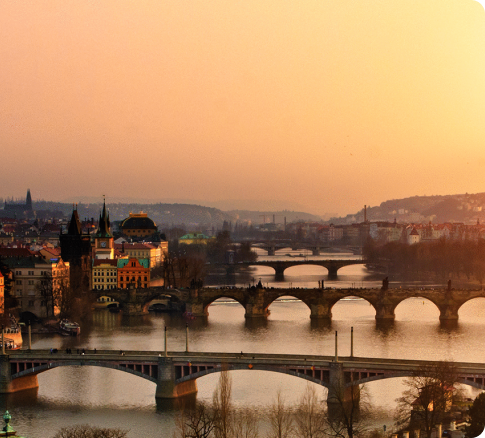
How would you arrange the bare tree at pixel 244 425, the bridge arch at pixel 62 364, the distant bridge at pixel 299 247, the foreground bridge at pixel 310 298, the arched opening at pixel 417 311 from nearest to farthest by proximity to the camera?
the bare tree at pixel 244 425 < the bridge arch at pixel 62 364 < the arched opening at pixel 417 311 < the foreground bridge at pixel 310 298 < the distant bridge at pixel 299 247

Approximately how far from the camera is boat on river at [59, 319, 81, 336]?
1638 inches

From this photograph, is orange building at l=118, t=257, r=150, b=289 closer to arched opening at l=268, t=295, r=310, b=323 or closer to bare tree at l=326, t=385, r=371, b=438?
arched opening at l=268, t=295, r=310, b=323

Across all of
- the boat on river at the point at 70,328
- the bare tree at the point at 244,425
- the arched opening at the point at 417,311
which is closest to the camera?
the bare tree at the point at 244,425

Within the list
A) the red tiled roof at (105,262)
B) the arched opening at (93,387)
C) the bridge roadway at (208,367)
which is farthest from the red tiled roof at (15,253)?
the bridge roadway at (208,367)

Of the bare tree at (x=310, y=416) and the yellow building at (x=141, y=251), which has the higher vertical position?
the yellow building at (x=141, y=251)

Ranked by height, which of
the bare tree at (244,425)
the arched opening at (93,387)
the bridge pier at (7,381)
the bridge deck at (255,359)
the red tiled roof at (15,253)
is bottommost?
the bare tree at (244,425)

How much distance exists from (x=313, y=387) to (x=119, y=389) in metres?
4.97

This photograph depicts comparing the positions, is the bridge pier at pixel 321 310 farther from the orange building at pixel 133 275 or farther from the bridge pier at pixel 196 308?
the orange building at pixel 133 275

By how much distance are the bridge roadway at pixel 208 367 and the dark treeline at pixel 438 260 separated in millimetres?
35312

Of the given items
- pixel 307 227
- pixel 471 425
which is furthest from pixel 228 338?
pixel 307 227

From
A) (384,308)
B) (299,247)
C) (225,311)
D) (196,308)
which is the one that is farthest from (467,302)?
(299,247)

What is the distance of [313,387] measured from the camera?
2938cm

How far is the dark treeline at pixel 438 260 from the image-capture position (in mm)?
68875

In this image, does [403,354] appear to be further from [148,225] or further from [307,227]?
[307,227]
